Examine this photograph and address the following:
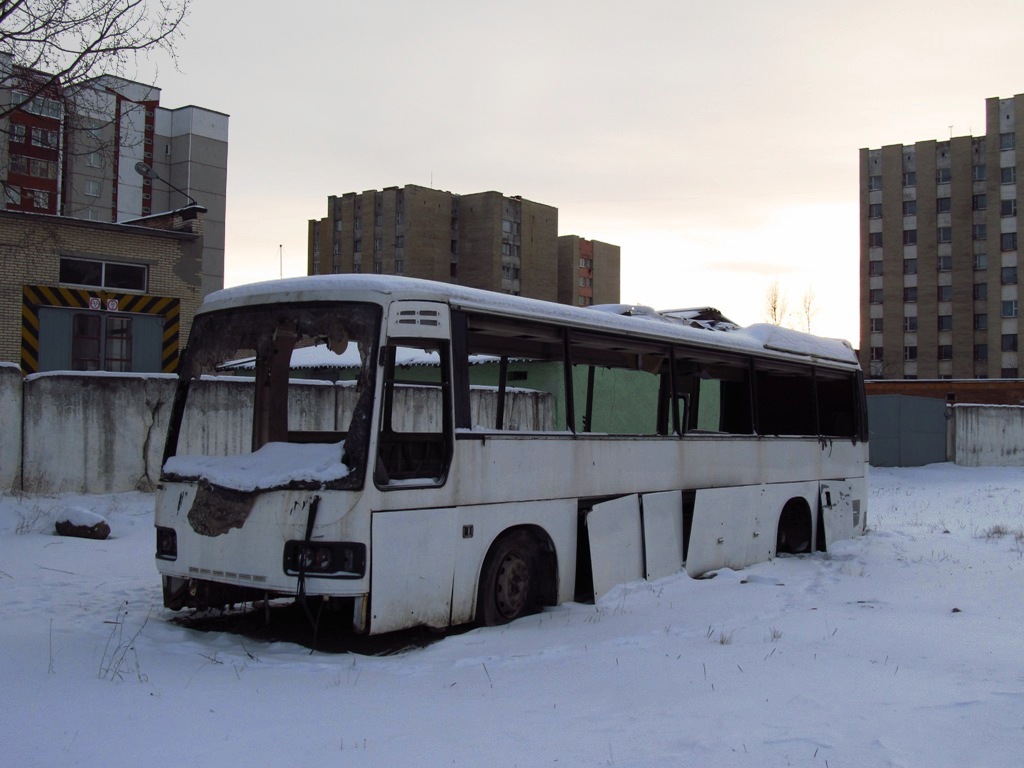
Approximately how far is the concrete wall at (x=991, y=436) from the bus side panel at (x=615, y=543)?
28.4m

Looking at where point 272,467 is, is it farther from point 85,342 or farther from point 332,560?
point 85,342

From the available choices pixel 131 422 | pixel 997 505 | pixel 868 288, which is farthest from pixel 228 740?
pixel 868 288

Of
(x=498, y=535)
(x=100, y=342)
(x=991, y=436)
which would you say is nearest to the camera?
(x=498, y=535)

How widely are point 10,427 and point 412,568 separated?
938cm

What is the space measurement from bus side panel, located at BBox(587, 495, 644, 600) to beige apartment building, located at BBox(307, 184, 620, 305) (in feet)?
291

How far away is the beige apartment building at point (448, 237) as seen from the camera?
101062 millimetres

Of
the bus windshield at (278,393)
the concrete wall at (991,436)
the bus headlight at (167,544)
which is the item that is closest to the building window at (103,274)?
the bus windshield at (278,393)

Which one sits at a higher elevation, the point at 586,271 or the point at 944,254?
Result: the point at 586,271

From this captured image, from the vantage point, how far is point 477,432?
798cm

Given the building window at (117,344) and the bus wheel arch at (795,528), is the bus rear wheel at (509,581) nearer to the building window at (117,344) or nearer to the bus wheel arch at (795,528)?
the bus wheel arch at (795,528)

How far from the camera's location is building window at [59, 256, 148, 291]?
25.2 m

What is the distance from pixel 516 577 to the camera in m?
8.47

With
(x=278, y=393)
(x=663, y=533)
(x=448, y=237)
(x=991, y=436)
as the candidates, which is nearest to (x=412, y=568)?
(x=278, y=393)

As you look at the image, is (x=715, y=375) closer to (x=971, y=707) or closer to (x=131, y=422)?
(x=971, y=707)
